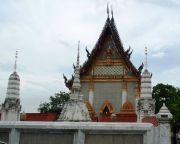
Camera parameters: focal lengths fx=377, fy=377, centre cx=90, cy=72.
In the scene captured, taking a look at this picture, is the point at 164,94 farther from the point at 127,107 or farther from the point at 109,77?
the point at 127,107

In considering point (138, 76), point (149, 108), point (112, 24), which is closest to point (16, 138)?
point (149, 108)

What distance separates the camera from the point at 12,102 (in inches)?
866

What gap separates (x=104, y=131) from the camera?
4672 millimetres

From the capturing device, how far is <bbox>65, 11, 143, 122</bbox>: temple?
26716 millimetres

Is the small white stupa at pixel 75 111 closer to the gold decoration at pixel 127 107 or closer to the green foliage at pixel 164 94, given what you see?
the gold decoration at pixel 127 107

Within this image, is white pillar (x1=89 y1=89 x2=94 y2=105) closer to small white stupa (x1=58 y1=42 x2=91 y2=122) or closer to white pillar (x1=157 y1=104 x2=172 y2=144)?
small white stupa (x1=58 y1=42 x2=91 y2=122)

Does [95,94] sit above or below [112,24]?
below

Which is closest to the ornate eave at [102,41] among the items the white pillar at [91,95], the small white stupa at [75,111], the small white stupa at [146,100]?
the white pillar at [91,95]

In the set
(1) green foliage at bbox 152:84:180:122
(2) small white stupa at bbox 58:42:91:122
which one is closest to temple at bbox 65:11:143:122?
(2) small white stupa at bbox 58:42:91:122

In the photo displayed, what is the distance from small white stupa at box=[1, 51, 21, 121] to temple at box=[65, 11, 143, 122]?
18.4 feet

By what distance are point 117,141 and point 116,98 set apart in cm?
2253

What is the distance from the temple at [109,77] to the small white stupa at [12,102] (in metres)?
5.60

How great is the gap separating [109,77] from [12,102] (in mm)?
8191

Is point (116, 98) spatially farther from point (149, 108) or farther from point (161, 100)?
point (161, 100)
